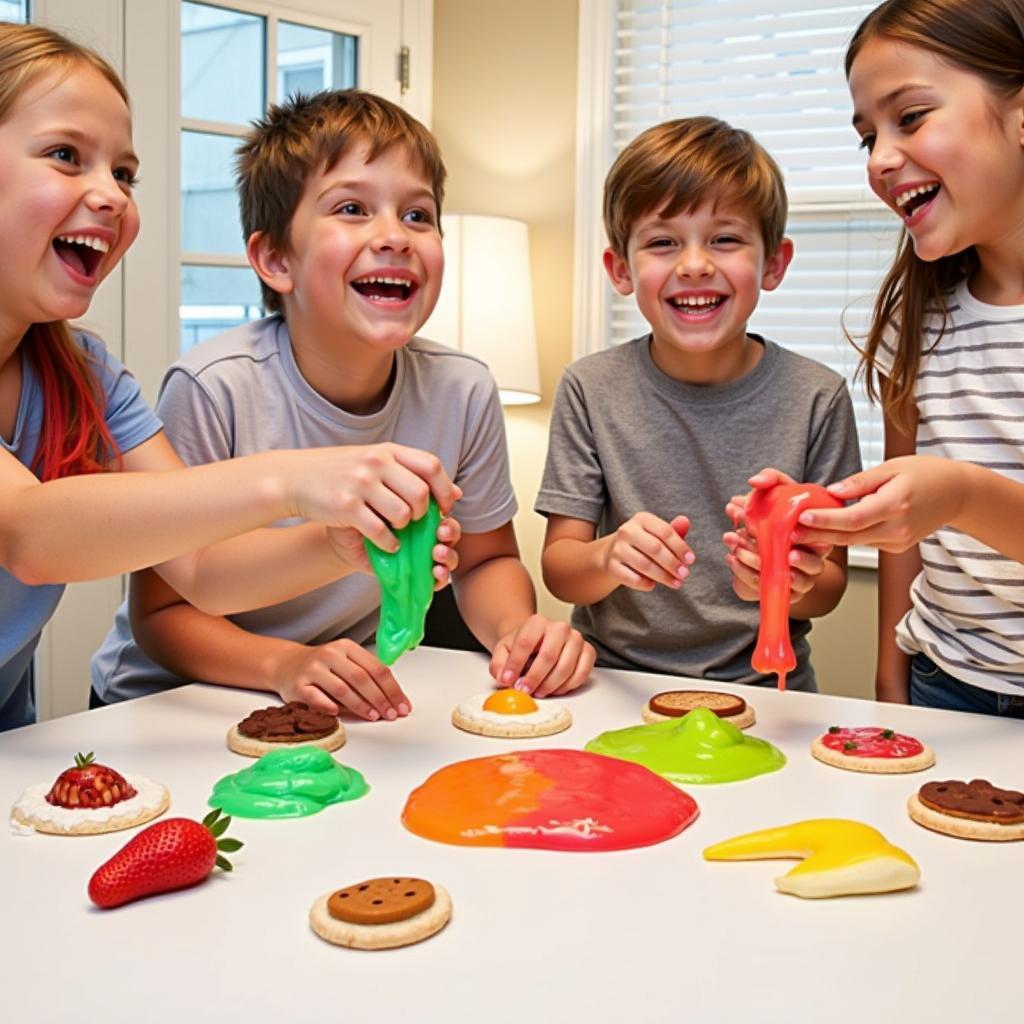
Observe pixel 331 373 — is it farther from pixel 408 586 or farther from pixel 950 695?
pixel 950 695

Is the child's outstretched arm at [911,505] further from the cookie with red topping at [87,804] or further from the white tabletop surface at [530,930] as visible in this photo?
the cookie with red topping at [87,804]

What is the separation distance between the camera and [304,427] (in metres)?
1.66

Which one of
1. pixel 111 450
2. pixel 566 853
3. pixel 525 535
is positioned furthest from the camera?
pixel 525 535

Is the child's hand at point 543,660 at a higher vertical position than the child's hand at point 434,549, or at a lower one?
lower

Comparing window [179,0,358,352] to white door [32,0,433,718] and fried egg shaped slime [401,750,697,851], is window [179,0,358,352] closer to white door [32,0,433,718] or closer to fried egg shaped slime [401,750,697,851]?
white door [32,0,433,718]

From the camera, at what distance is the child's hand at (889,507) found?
3.86 ft

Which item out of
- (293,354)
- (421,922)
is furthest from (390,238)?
(421,922)

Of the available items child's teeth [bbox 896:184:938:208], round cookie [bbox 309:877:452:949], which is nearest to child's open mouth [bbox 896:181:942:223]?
child's teeth [bbox 896:184:938:208]

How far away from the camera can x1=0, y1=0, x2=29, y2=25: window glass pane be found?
249cm

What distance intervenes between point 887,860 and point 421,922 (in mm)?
334

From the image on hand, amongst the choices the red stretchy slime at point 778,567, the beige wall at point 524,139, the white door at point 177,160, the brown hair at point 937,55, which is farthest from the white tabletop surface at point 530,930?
the beige wall at point 524,139

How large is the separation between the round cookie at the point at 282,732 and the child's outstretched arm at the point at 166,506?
0.18 meters

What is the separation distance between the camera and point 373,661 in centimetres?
134

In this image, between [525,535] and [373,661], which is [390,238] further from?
[525,535]
